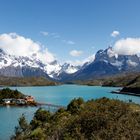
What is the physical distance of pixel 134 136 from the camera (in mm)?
21156

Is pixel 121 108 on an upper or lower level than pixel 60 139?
upper

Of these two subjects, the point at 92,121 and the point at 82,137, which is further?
the point at 92,121

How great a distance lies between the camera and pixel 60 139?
28375 millimetres

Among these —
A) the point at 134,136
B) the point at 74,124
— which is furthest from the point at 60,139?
the point at 134,136

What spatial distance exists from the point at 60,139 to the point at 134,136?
8.63m

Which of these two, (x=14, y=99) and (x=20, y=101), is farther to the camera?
(x=14, y=99)

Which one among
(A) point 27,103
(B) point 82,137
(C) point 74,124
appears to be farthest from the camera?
(A) point 27,103

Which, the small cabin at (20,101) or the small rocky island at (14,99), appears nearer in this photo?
the small rocky island at (14,99)

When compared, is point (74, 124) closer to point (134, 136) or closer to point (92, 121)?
point (92, 121)

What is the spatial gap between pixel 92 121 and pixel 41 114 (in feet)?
173

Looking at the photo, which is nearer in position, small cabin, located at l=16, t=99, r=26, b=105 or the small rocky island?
the small rocky island

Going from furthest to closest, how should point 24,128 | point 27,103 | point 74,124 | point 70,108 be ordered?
point 27,103, point 70,108, point 24,128, point 74,124

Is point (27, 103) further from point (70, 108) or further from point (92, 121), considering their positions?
point (92, 121)

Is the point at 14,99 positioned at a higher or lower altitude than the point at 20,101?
higher
